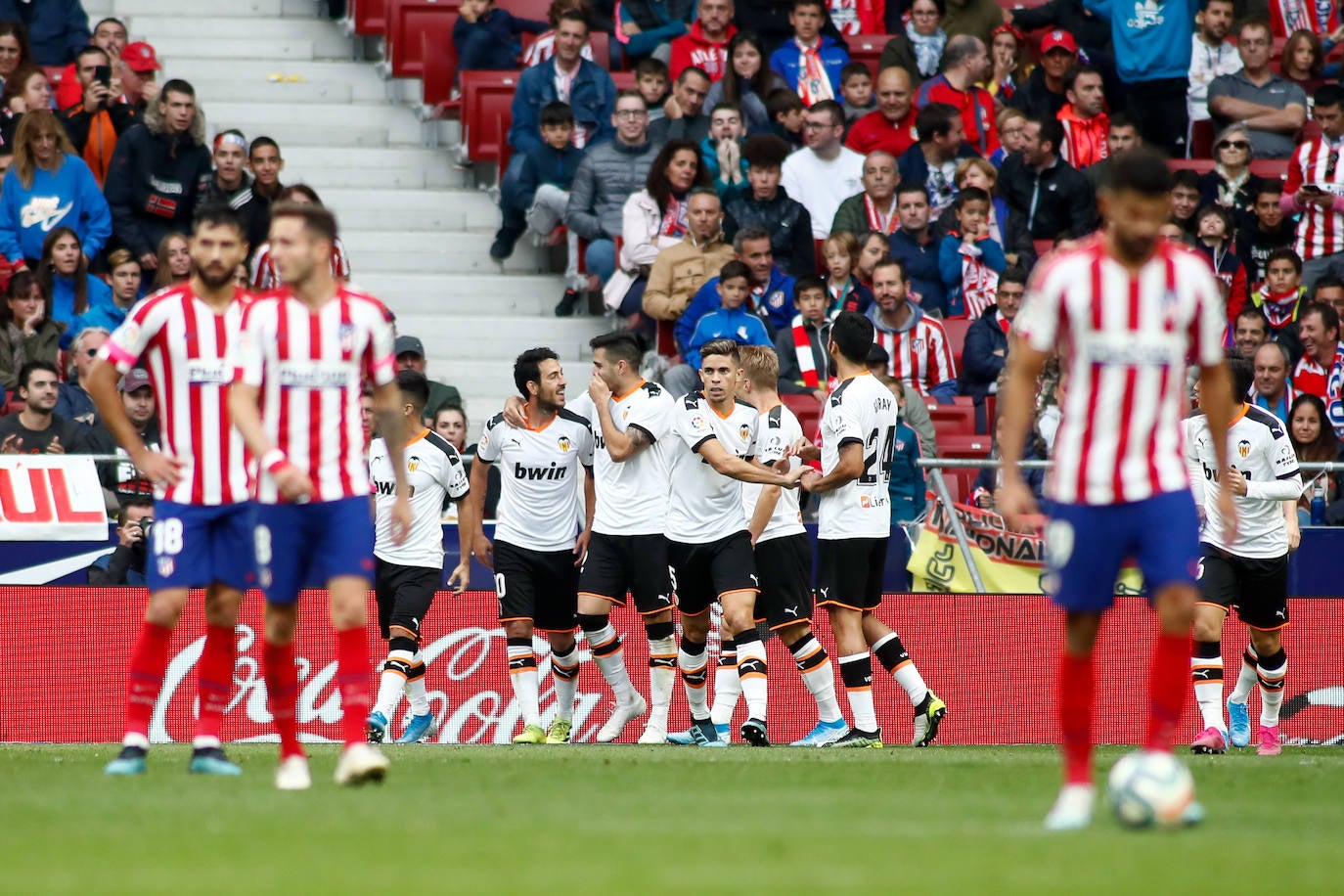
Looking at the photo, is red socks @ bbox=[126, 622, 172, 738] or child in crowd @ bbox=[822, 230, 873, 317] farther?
child in crowd @ bbox=[822, 230, 873, 317]

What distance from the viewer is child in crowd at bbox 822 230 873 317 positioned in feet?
54.8

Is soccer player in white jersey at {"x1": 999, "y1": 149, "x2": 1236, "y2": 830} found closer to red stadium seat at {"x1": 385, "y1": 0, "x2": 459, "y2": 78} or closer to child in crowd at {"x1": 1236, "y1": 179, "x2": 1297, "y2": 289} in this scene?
Answer: child in crowd at {"x1": 1236, "y1": 179, "x2": 1297, "y2": 289}

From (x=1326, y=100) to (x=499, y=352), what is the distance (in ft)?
27.7

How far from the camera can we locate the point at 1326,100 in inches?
737

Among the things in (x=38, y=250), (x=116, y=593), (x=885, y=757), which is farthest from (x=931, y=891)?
(x=38, y=250)

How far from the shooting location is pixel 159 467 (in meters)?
8.80

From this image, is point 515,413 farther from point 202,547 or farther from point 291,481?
point 291,481

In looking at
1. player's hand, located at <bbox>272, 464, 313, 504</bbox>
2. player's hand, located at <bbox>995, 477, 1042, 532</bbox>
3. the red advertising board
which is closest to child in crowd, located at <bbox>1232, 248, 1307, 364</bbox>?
the red advertising board

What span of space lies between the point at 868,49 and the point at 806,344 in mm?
5969

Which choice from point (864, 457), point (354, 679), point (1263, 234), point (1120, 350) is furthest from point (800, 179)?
point (1120, 350)

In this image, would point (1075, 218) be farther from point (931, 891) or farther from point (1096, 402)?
point (931, 891)

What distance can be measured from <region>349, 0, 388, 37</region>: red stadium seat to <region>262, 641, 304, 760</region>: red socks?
13983mm

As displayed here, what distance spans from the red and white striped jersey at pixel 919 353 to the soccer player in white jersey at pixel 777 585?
3333mm

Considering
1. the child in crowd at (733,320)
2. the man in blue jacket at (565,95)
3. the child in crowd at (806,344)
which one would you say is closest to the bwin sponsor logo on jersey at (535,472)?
the child in crowd at (733,320)
